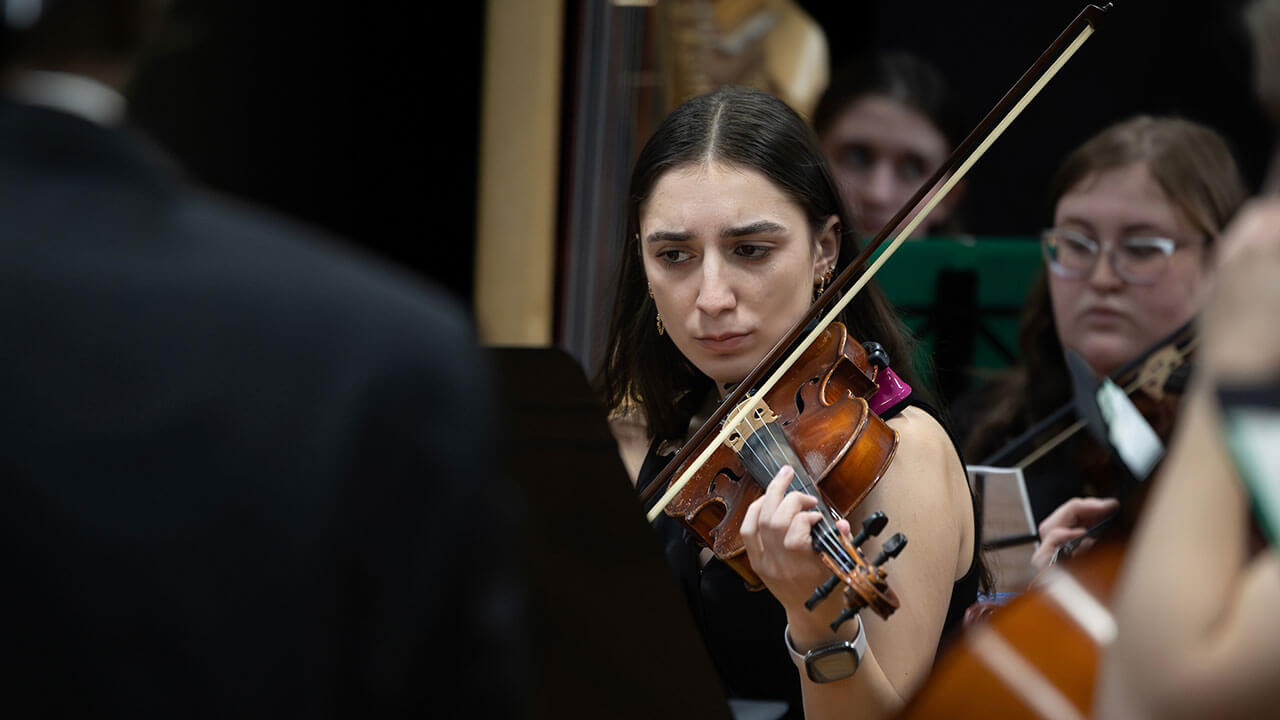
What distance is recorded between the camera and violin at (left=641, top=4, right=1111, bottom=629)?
146 centimetres

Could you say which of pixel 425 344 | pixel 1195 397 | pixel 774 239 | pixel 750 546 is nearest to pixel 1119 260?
pixel 774 239

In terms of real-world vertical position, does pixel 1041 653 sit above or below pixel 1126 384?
above

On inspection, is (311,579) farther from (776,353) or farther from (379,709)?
(776,353)

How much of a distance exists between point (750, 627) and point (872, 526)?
1.05 ft

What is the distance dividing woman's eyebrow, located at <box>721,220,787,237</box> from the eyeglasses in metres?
0.85

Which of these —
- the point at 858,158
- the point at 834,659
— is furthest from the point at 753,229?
the point at 858,158

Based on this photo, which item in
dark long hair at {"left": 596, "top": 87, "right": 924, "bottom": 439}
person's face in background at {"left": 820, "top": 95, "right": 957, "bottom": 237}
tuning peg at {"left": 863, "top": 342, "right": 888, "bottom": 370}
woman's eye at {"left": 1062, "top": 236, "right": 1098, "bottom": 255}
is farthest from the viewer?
person's face in background at {"left": 820, "top": 95, "right": 957, "bottom": 237}

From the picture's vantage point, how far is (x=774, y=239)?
1.63m

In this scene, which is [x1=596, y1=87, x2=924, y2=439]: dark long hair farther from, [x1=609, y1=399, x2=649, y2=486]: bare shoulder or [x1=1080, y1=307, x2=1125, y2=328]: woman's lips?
[x1=1080, y1=307, x2=1125, y2=328]: woman's lips

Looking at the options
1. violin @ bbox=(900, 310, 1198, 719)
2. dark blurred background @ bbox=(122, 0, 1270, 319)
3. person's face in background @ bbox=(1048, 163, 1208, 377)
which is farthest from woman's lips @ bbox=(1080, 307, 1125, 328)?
violin @ bbox=(900, 310, 1198, 719)

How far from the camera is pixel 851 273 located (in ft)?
5.36

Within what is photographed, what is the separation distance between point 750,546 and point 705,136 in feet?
1.77

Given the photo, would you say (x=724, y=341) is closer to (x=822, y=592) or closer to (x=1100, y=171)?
(x=822, y=592)

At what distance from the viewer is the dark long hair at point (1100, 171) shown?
2.23 m
